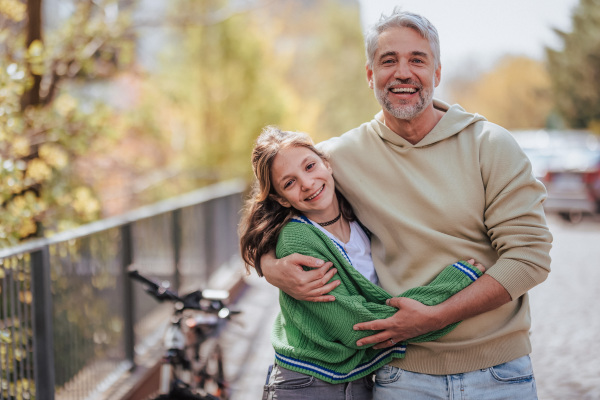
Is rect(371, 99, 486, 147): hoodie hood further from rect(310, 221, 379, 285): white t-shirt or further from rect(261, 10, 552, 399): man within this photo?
rect(310, 221, 379, 285): white t-shirt

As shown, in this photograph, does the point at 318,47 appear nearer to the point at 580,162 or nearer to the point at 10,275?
the point at 580,162

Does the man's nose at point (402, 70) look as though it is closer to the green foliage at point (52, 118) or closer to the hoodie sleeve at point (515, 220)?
the hoodie sleeve at point (515, 220)

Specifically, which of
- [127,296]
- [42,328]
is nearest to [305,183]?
[42,328]

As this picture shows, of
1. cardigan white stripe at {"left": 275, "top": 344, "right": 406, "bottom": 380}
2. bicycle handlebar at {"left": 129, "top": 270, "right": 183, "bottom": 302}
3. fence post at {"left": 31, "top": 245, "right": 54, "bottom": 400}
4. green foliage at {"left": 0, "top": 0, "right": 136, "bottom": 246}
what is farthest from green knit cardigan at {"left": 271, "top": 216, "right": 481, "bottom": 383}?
green foliage at {"left": 0, "top": 0, "right": 136, "bottom": 246}

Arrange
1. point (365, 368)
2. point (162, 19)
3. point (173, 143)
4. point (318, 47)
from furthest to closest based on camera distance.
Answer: point (318, 47) → point (173, 143) → point (162, 19) → point (365, 368)

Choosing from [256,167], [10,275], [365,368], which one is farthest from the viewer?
[10,275]

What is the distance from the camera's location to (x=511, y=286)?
2279 mm

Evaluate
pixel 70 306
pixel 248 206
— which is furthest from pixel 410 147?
pixel 70 306

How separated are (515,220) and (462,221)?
0.59ft

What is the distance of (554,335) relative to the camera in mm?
7281

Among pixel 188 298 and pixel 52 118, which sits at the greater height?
pixel 52 118

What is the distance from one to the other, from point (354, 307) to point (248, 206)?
→ 665mm

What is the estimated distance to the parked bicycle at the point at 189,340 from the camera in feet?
12.7

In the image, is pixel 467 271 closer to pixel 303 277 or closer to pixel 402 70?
pixel 303 277
